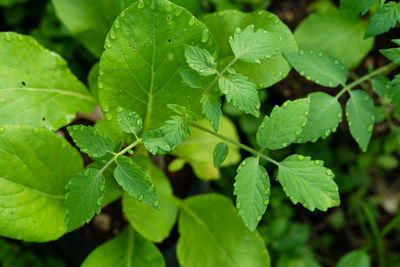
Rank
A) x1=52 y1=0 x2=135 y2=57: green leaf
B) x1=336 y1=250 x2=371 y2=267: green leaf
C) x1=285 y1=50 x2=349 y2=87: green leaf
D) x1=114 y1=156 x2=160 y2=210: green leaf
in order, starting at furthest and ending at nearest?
1. x1=336 y1=250 x2=371 y2=267: green leaf
2. x1=52 y1=0 x2=135 y2=57: green leaf
3. x1=285 y1=50 x2=349 y2=87: green leaf
4. x1=114 y1=156 x2=160 y2=210: green leaf

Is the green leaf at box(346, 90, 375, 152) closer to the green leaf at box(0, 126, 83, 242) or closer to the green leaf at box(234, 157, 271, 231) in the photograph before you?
the green leaf at box(234, 157, 271, 231)

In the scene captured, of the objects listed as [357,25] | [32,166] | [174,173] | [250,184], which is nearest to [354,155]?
[357,25]

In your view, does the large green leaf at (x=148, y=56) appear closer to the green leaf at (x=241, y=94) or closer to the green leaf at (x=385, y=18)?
the green leaf at (x=241, y=94)

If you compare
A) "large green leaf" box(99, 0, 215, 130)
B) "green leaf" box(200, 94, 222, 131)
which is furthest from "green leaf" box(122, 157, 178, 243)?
"green leaf" box(200, 94, 222, 131)

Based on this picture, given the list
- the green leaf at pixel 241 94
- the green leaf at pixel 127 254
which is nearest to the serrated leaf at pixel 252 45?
the green leaf at pixel 241 94


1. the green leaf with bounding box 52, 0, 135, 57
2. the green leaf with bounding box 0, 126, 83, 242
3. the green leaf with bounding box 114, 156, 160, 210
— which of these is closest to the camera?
the green leaf with bounding box 114, 156, 160, 210

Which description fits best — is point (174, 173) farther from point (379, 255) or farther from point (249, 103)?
point (379, 255)
